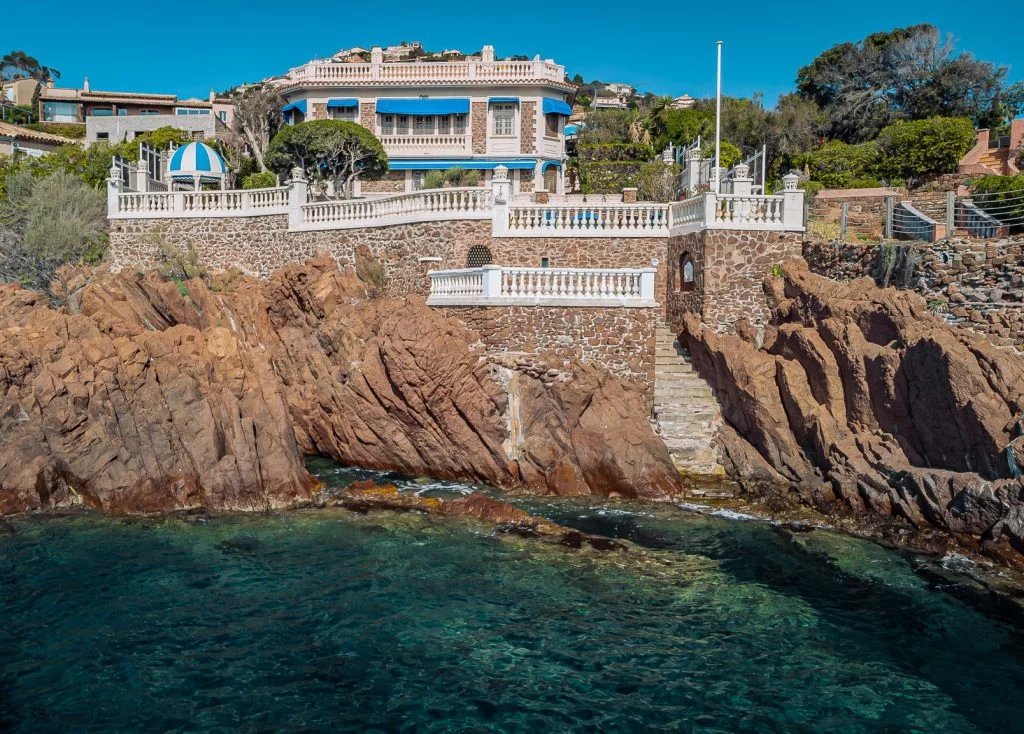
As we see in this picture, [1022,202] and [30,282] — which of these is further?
[30,282]

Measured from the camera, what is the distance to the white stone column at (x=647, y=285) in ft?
74.4

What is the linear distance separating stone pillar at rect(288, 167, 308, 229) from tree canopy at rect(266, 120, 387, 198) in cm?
672

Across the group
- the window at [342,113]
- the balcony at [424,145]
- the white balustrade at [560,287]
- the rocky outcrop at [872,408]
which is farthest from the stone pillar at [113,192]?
the rocky outcrop at [872,408]

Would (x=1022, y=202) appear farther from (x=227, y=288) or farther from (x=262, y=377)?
(x=227, y=288)

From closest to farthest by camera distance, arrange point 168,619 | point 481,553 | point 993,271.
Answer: point 168,619 < point 481,553 < point 993,271

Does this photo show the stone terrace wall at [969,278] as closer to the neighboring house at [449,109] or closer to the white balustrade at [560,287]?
the white balustrade at [560,287]

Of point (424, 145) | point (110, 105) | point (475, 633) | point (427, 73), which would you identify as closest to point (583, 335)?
→ point (475, 633)

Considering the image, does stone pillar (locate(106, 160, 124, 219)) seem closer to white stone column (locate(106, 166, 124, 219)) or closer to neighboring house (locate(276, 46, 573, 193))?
white stone column (locate(106, 166, 124, 219))

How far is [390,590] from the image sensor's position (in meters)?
14.9

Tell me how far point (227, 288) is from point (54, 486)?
9.86 m

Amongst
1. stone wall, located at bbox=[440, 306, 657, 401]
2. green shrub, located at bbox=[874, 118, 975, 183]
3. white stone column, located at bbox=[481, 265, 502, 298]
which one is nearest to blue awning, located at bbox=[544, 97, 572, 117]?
green shrub, located at bbox=[874, 118, 975, 183]

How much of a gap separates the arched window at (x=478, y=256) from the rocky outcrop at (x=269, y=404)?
273 cm

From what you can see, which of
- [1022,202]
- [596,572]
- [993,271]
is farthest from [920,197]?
[596,572]

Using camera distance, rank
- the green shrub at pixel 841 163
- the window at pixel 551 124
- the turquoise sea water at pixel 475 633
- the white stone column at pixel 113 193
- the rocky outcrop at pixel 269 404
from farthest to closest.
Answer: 1. the window at pixel 551 124
2. the green shrub at pixel 841 163
3. the white stone column at pixel 113 193
4. the rocky outcrop at pixel 269 404
5. the turquoise sea water at pixel 475 633
